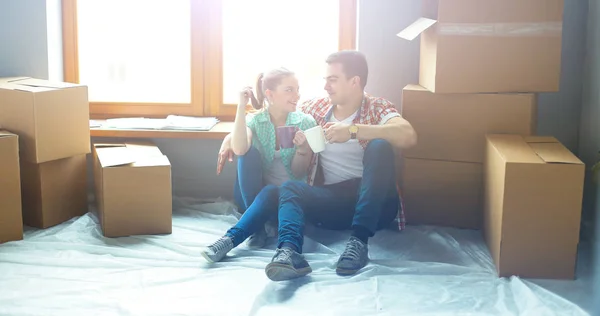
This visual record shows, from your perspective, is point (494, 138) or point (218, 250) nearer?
point (218, 250)

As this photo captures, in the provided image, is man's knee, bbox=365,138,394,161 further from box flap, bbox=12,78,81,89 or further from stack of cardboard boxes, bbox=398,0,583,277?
box flap, bbox=12,78,81,89

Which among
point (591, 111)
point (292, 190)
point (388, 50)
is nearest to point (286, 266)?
point (292, 190)

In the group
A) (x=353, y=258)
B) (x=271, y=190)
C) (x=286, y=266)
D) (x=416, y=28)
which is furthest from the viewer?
(x=416, y=28)

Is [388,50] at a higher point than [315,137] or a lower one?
higher

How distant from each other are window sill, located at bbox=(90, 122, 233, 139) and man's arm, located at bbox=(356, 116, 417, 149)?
75 centimetres

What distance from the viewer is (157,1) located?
11.0ft

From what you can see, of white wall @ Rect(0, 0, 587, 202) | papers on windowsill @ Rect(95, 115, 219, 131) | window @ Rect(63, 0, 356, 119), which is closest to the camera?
white wall @ Rect(0, 0, 587, 202)

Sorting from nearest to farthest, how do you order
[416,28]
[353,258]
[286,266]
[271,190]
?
[286,266] → [353,258] → [271,190] → [416,28]

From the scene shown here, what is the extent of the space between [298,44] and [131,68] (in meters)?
0.82

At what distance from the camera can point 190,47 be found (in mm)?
3328

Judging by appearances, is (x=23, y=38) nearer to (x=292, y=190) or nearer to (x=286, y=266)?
(x=292, y=190)

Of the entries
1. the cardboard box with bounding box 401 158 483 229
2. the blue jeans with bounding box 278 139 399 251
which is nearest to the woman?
the blue jeans with bounding box 278 139 399 251

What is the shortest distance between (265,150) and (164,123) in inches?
23.9

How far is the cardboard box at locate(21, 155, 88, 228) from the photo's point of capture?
2.82m
